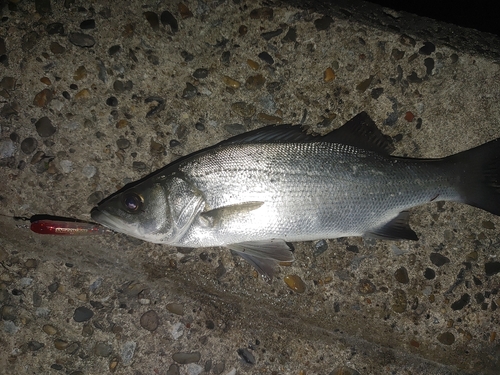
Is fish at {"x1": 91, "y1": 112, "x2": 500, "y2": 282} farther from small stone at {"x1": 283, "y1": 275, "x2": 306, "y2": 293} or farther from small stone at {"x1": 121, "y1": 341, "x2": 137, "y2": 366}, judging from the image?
small stone at {"x1": 121, "y1": 341, "x2": 137, "y2": 366}

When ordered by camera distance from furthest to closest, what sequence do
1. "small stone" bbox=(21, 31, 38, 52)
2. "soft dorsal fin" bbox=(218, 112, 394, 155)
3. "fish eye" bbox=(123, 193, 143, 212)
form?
1. "small stone" bbox=(21, 31, 38, 52)
2. "soft dorsal fin" bbox=(218, 112, 394, 155)
3. "fish eye" bbox=(123, 193, 143, 212)

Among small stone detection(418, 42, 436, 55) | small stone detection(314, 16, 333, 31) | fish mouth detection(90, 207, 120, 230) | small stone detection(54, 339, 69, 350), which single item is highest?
small stone detection(314, 16, 333, 31)

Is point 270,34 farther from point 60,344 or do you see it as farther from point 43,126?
point 60,344

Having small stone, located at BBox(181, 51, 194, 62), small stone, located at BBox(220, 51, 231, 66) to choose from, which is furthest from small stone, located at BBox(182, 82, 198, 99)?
small stone, located at BBox(220, 51, 231, 66)

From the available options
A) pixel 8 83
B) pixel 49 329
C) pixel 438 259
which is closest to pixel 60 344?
pixel 49 329

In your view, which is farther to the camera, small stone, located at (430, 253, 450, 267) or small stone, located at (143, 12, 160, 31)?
small stone, located at (430, 253, 450, 267)

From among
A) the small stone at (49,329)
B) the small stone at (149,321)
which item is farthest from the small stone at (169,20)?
the small stone at (49,329)
